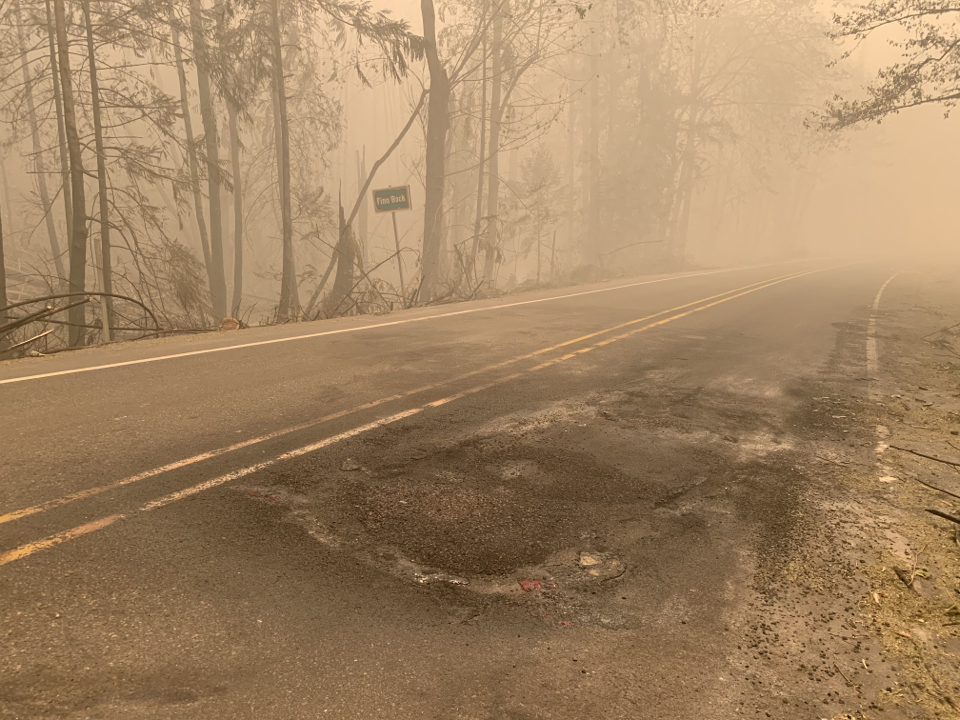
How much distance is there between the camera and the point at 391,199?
48.8ft

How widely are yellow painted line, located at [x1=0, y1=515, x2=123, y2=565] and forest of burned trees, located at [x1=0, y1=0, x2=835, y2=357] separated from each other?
15.3ft

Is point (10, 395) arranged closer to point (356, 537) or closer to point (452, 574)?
point (356, 537)

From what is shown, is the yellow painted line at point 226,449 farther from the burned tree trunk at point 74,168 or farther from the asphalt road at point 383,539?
the burned tree trunk at point 74,168

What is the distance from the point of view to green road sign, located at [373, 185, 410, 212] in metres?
14.8

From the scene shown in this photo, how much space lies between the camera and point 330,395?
6305mm

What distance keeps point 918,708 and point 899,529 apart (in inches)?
71.7

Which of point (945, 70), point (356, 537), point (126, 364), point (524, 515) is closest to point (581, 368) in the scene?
point (524, 515)

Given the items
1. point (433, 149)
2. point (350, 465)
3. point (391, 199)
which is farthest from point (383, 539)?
point (433, 149)

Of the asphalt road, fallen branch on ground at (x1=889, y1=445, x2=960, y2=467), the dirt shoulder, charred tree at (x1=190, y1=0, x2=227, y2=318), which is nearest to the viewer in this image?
the asphalt road

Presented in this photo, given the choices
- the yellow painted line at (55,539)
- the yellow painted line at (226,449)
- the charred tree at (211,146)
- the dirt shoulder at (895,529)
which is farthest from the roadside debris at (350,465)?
the charred tree at (211,146)

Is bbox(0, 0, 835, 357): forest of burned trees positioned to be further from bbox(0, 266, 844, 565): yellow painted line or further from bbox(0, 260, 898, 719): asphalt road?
bbox(0, 266, 844, 565): yellow painted line

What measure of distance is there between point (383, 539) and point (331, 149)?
85.2 ft

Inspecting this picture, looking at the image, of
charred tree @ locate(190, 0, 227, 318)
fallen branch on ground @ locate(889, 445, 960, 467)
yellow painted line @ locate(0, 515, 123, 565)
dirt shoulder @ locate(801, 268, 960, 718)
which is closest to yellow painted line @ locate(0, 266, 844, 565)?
yellow painted line @ locate(0, 515, 123, 565)

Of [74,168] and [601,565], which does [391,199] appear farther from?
[601,565]
